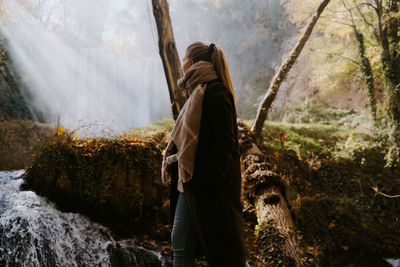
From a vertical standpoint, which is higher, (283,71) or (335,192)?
(283,71)

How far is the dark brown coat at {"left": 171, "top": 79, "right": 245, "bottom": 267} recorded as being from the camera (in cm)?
153

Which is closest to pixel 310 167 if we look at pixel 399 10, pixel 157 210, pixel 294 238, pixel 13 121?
pixel 294 238

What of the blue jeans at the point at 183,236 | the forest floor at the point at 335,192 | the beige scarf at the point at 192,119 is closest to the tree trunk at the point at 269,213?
the forest floor at the point at 335,192

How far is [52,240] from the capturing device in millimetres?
3371

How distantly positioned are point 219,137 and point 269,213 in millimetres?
2410

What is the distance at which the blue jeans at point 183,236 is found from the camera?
5.63ft

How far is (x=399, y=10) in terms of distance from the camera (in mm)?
6348

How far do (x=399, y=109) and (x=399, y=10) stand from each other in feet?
8.58

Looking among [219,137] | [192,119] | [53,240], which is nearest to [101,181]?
[53,240]

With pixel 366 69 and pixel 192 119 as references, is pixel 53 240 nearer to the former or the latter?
pixel 192 119

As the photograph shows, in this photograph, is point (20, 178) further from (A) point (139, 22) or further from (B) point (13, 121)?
(A) point (139, 22)

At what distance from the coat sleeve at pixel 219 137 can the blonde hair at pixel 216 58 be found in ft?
0.67

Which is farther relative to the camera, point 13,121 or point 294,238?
point 13,121

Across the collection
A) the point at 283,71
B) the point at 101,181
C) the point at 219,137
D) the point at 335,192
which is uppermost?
the point at 283,71
